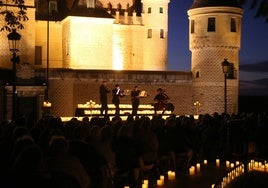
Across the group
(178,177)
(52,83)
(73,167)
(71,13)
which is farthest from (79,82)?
(73,167)

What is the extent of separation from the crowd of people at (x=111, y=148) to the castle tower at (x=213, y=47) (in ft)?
66.9

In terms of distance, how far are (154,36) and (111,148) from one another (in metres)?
42.5

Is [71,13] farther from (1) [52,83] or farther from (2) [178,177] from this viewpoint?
(2) [178,177]

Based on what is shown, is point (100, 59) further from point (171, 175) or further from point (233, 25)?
point (171, 175)

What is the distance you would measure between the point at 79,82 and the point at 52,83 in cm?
181

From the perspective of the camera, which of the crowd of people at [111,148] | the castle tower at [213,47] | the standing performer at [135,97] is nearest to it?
the crowd of people at [111,148]

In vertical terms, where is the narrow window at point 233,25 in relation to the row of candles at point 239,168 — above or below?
above

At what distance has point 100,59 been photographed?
4366 cm

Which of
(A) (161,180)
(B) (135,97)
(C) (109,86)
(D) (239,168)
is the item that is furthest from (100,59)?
(A) (161,180)

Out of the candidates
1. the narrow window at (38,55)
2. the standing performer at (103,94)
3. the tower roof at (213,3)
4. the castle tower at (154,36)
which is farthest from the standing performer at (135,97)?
the castle tower at (154,36)

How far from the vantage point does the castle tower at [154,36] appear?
173 feet

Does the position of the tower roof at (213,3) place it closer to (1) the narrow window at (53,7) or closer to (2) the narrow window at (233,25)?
(2) the narrow window at (233,25)

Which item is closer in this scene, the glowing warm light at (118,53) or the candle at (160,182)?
the candle at (160,182)

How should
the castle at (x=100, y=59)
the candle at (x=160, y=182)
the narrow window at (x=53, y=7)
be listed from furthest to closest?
the narrow window at (x=53, y=7), the castle at (x=100, y=59), the candle at (x=160, y=182)
